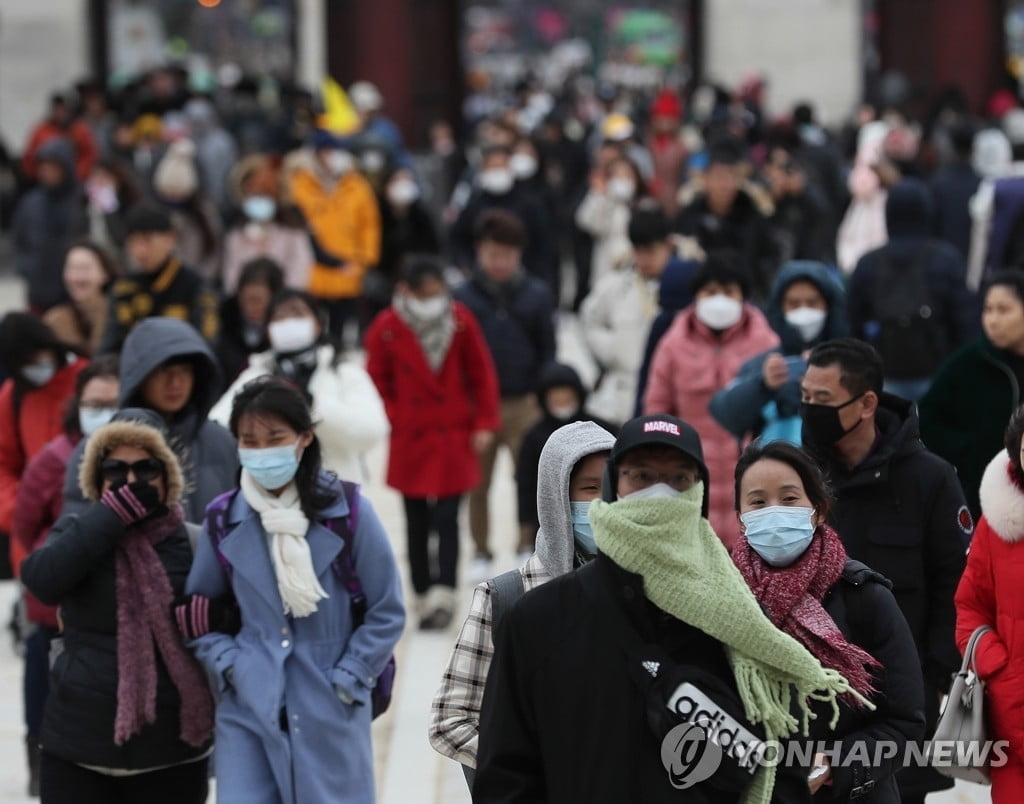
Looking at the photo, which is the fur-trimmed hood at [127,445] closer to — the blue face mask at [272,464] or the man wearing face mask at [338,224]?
the blue face mask at [272,464]

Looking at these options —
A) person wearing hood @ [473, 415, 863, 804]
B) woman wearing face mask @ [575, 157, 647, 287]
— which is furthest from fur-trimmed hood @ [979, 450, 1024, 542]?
woman wearing face mask @ [575, 157, 647, 287]

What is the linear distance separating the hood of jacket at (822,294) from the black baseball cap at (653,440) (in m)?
4.24

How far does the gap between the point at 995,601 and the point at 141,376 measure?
8.98 feet

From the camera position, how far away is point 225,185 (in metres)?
19.5

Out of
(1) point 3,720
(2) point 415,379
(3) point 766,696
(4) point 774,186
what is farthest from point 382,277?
(3) point 766,696

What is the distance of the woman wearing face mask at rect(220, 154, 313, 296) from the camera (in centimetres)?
1393

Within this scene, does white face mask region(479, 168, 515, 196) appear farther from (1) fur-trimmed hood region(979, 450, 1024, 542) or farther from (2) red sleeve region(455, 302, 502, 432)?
(1) fur-trimmed hood region(979, 450, 1024, 542)

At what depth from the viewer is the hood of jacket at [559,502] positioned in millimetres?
4594

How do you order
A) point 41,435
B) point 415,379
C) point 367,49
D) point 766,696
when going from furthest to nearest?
1. point 367,49
2. point 415,379
3. point 41,435
4. point 766,696

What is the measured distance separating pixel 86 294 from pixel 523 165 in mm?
8157

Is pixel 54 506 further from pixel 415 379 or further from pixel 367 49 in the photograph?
pixel 367 49

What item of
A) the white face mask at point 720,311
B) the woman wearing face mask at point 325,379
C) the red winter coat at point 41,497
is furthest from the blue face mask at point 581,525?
the white face mask at point 720,311

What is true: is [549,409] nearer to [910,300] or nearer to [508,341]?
[508,341]

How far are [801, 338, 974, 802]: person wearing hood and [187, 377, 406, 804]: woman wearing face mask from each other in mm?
1279
